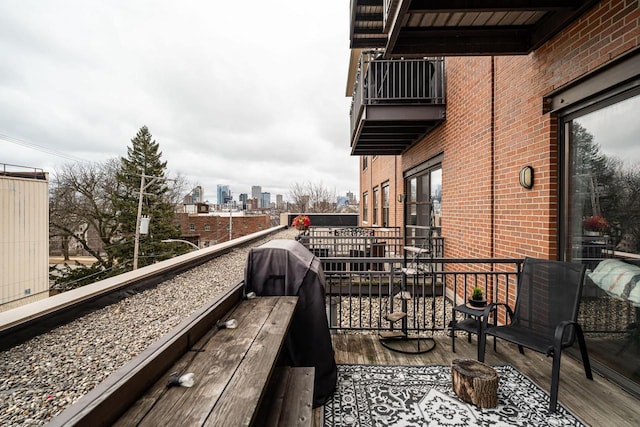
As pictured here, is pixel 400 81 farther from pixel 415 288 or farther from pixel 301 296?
pixel 301 296

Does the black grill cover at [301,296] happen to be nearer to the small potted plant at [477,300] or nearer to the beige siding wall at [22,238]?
the small potted plant at [477,300]

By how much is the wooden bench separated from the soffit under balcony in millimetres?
4614

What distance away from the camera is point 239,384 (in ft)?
3.89

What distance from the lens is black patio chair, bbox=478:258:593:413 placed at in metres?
2.40

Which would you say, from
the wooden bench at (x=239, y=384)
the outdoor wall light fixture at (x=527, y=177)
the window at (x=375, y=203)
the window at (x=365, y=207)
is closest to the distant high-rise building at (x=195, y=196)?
the window at (x=365, y=207)

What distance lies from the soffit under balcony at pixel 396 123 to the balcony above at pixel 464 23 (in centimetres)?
204

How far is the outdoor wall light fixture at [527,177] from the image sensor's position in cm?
336

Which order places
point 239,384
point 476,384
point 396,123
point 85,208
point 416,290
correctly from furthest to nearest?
point 85,208, point 396,123, point 416,290, point 476,384, point 239,384

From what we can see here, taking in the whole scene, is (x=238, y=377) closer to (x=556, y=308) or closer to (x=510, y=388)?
(x=510, y=388)

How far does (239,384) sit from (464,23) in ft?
12.4

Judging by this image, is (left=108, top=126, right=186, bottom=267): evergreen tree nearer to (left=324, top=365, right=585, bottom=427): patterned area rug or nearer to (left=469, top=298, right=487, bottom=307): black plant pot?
(left=324, top=365, right=585, bottom=427): patterned area rug

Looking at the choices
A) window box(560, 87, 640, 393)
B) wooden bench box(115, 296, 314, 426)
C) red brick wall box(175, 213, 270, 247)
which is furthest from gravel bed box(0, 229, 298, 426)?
red brick wall box(175, 213, 270, 247)

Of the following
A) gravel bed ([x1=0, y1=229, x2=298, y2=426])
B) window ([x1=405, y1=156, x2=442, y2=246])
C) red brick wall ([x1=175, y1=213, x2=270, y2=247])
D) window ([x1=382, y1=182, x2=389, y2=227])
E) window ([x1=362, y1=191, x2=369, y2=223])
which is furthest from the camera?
red brick wall ([x1=175, y1=213, x2=270, y2=247])

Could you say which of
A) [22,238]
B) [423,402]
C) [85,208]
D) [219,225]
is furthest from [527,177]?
[219,225]
